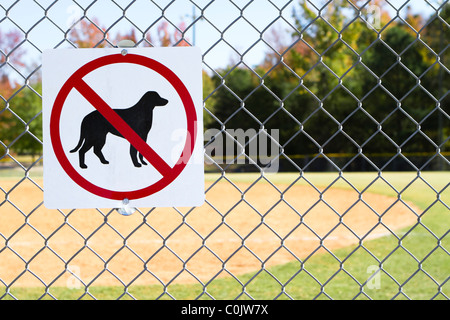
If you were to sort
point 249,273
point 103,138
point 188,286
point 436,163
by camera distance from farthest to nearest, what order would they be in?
point 436,163
point 249,273
point 188,286
point 103,138

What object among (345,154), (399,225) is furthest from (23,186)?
(345,154)

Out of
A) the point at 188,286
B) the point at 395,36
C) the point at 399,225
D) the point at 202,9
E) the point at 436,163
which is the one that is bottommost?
the point at 188,286

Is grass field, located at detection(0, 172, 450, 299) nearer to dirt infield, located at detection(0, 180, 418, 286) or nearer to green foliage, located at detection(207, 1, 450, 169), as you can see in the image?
dirt infield, located at detection(0, 180, 418, 286)

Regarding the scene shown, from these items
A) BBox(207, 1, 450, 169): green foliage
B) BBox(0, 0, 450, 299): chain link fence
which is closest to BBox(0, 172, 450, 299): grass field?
BBox(0, 0, 450, 299): chain link fence

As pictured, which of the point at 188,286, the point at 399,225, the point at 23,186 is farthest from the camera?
the point at 23,186

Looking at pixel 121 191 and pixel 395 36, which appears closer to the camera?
pixel 121 191

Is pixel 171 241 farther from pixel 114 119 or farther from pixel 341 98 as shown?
pixel 341 98

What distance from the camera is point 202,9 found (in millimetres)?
1954

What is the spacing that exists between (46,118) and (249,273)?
447 centimetres

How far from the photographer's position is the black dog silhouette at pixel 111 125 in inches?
68.2

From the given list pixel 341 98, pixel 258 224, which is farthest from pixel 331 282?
pixel 341 98

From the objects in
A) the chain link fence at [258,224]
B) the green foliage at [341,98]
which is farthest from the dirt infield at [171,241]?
the green foliage at [341,98]

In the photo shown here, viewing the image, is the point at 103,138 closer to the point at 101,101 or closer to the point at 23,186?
the point at 101,101

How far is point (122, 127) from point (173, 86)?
0.78ft
